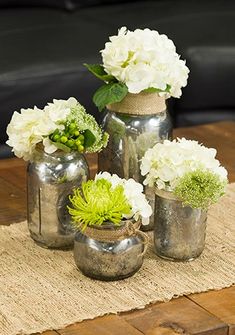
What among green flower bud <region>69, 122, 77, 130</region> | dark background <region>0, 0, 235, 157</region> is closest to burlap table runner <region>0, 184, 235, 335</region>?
green flower bud <region>69, 122, 77, 130</region>

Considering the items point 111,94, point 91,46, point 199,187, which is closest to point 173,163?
point 199,187

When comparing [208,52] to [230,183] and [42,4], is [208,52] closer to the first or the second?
[42,4]

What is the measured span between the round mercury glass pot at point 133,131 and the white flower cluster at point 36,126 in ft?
0.36

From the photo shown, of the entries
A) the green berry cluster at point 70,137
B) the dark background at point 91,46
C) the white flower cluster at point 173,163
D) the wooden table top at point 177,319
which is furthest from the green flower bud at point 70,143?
the dark background at point 91,46

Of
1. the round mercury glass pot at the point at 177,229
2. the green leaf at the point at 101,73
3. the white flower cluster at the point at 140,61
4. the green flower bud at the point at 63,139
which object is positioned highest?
the white flower cluster at the point at 140,61

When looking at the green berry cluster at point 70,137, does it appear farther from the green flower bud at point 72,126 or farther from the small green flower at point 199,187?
→ the small green flower at point 199,187

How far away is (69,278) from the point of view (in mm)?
1557

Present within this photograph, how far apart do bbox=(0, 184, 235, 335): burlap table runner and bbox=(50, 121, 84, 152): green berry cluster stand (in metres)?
0.20

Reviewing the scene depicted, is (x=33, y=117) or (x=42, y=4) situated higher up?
(x=33, y=117)

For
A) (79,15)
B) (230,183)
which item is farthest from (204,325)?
(79,15)

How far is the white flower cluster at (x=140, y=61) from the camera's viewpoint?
1.60 meters

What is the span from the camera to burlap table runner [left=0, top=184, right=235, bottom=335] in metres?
1.44

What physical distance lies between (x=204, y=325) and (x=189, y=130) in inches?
36.9

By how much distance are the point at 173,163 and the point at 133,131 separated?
16 centimetres
